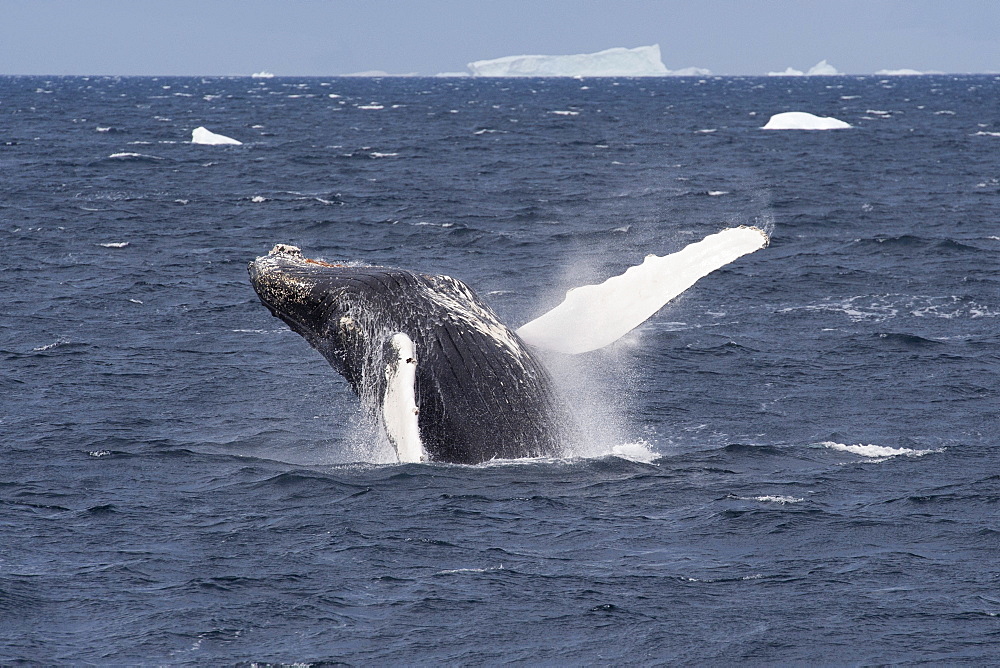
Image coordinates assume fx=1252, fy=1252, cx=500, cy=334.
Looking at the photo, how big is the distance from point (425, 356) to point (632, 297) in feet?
7.55

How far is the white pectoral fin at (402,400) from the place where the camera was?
951 cm

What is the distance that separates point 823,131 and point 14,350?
195ft

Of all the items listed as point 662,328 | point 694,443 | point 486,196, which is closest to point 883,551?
point 694,443

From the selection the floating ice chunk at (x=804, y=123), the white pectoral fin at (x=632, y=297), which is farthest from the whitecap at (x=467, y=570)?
the floating ice chunk at (x=804, y=123)

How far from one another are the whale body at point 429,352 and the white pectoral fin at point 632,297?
745mm

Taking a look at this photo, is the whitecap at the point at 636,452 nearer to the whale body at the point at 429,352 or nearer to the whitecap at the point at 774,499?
the whitecap at the point at 774,499

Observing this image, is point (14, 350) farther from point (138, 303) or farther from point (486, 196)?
point (486, 196)

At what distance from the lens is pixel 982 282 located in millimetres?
22578

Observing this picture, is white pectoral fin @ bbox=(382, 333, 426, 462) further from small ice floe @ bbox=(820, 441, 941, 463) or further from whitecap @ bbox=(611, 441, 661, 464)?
small ice floe @ bbox=(820, 441, 941, 463)

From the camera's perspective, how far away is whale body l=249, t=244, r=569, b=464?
10.0 metres

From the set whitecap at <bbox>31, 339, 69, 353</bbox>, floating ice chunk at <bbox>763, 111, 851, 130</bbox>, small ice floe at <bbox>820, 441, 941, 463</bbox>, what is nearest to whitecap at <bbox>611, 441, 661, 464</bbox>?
small ice floe at <bbox>820, 441, 941, 463</bbox>

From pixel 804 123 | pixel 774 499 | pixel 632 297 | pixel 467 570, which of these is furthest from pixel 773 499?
pixel 804 123

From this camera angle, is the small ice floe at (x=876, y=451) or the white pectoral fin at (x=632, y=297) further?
the small ice floe at (x=876, y=451)

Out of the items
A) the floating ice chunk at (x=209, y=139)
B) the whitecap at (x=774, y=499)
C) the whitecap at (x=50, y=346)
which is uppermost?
the floating ice chunk at (x=209, y=139)
